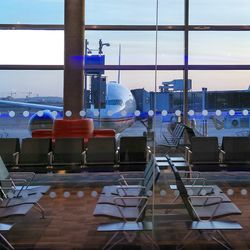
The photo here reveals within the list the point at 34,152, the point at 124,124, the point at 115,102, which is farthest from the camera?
the point at 124,124

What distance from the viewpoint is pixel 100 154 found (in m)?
7.08

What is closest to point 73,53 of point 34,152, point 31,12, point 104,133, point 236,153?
point 31,12

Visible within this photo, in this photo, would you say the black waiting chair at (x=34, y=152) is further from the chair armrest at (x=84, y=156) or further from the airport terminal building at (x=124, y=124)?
the chair armrest at (x=84, y=156)

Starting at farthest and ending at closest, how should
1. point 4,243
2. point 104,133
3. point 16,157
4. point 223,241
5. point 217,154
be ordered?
point 104,133 → point 217,154 → point 16,157 → point 223,241 → point 4,243

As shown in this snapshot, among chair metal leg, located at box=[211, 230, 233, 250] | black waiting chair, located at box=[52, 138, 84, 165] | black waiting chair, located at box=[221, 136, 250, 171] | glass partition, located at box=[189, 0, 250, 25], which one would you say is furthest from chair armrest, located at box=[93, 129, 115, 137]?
chair metal leg, located at box=[211, 230, 233, 250]

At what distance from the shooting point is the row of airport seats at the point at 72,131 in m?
7.85

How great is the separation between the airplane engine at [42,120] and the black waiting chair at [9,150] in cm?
139

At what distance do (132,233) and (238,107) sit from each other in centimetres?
464

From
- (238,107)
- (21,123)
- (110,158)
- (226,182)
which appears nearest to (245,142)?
(226,182)

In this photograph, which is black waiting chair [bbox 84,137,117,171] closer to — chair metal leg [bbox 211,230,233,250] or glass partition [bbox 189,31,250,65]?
chair metal leg [bbox 211,230,233,250]

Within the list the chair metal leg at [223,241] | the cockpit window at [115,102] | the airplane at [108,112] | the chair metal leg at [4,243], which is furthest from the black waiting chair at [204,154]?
the chair metal leg at [4,243]

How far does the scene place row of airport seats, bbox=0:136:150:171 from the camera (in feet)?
22.6

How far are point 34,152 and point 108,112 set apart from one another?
169 centimetres

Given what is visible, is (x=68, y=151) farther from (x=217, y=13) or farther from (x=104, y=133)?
(x=217, y=13)
